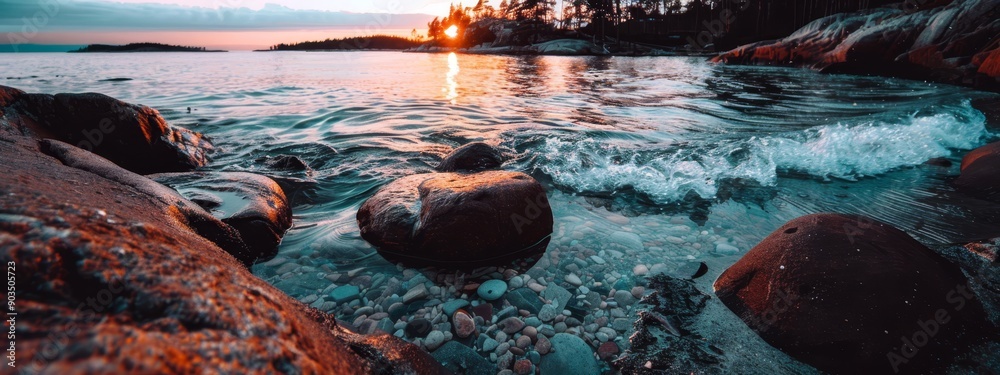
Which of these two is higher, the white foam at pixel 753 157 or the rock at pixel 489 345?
the white foam at pixel 753 157

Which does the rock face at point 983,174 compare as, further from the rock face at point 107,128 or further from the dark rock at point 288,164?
the rock face at point 107,128

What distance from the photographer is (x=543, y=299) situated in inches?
111

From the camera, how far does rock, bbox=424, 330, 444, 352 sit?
2393mm

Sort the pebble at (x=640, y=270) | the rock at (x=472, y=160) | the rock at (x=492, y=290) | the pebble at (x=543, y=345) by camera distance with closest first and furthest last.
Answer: the pebble at (x=543, y=345) < the rock at (x=492, y=290) < the pebble at (x=640, y=270) < the rock at (x=472, y=160)

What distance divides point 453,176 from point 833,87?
1698 cm

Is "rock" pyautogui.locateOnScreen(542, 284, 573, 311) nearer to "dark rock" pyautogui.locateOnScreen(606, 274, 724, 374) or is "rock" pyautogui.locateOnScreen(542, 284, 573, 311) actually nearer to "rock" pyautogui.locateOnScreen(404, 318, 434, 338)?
"dark rock" pyautogui.locateOnScreen(606, 274, 724, 374)

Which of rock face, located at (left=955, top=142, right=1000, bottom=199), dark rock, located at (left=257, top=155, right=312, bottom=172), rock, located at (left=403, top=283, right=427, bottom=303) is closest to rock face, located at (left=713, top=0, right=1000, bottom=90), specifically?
rock face, located at (left=955, top=142, right=1000, bottom=199)

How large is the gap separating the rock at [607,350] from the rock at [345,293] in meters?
1.65

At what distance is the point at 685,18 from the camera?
59.7 m

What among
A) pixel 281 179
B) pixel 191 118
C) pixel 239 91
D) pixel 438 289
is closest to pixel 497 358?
pixel 438 289

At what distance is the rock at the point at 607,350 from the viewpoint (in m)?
2.29

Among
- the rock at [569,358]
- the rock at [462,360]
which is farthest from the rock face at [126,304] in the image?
the rock at [569,358]

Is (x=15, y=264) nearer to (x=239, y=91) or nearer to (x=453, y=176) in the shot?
(x=453, y=176)

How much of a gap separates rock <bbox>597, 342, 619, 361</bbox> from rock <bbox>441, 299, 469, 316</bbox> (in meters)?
0.91
